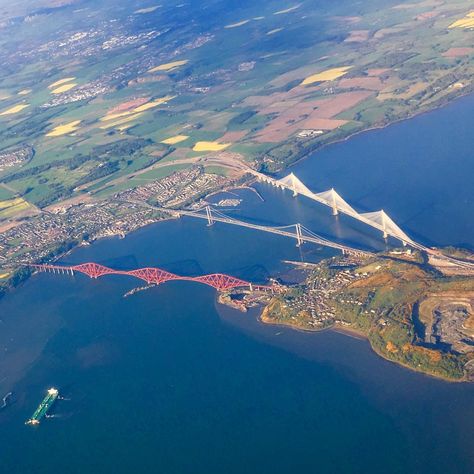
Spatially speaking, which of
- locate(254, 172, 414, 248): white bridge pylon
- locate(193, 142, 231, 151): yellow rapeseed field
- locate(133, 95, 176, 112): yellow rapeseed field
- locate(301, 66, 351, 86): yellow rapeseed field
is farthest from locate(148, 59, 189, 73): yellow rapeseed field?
locate(254, 172, 414, 248): white bridge pylon

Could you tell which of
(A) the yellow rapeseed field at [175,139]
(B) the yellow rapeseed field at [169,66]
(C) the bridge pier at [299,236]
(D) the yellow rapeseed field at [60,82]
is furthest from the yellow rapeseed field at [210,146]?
(D) the yellow rapeseed field at [60,82]

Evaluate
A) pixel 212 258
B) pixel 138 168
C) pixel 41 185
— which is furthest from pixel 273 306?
pixel 41 185

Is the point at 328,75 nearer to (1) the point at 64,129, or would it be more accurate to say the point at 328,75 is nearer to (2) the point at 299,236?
(1) the point at 64,129

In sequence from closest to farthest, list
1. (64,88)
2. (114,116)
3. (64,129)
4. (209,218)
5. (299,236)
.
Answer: (299,236), (209,218), (64,129), (114,116), (64,88)

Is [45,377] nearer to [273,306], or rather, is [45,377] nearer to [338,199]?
[273,306]

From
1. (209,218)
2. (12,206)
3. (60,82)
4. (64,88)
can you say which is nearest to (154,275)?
(209,218)

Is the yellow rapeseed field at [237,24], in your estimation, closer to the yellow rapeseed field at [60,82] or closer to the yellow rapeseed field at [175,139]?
the yellow rapeseed field at [60,82]

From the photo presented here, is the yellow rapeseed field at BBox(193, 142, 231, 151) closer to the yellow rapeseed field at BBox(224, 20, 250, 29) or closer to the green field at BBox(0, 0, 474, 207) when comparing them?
the green field at BBox(0, 0, 474, 207)
